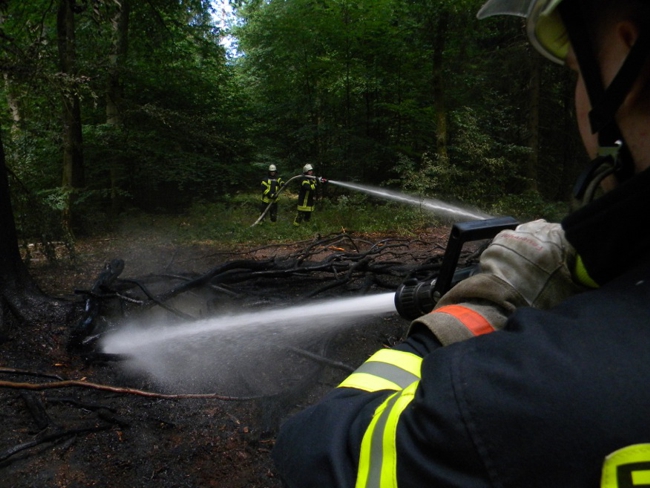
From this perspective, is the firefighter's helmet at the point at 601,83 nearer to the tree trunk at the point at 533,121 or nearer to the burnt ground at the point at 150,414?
the burnt ground at the point at 150,414

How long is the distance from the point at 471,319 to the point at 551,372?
405mm

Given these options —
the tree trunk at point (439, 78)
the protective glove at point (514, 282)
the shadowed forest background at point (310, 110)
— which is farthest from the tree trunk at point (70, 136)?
the tree trunk at point (439, 78)

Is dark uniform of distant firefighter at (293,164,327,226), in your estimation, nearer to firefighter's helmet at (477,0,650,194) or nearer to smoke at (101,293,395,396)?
smoke at (101,293,395,396)

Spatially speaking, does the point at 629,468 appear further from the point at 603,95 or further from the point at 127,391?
the point at 127,391

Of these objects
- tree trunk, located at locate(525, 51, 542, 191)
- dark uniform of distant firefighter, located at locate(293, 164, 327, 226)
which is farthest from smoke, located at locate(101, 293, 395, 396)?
tree trunk, located at locate(525, 51, 542, 191)

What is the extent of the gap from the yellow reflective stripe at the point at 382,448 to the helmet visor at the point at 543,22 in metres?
0.97

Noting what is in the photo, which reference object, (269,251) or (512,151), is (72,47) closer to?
(269,251)

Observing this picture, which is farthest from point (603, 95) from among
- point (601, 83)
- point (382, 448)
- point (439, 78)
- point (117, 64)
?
point (439, 78)

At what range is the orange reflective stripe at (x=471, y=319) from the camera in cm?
100

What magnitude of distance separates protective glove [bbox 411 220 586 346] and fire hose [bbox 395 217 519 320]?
8.1 inches

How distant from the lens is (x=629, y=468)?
1.77 ft

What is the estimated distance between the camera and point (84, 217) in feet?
35.0

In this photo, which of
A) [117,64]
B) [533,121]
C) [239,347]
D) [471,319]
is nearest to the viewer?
[471,319]

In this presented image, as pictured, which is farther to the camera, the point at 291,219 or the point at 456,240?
the point at 291,219
